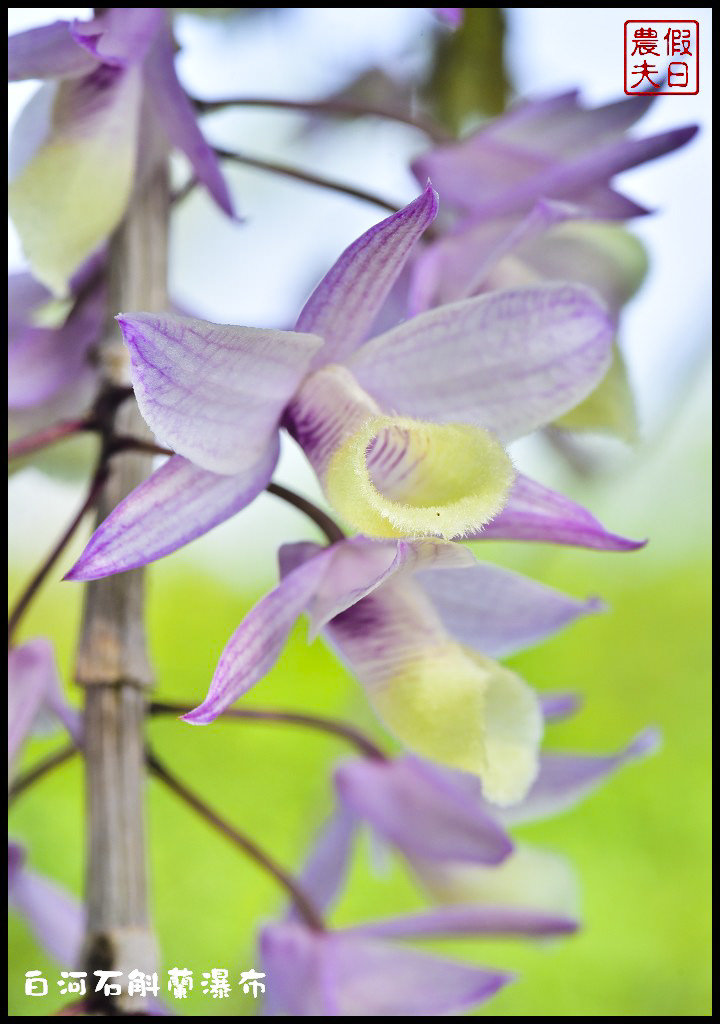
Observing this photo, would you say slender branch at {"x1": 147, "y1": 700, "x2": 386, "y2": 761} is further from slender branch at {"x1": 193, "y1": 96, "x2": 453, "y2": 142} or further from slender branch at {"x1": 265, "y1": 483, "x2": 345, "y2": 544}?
slender branch at {"x1": 193, "y1": 96, "x2": 453, "y2": 142}

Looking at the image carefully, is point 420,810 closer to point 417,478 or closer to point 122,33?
point 417,478

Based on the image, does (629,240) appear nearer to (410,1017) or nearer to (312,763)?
(410,1017)

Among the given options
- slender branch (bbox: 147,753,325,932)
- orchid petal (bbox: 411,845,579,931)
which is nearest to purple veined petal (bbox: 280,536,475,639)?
slender branch (bbox: 147,753,325,932)

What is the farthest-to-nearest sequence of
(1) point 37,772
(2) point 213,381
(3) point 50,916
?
(3) point 50,916 < (1) point 37,772 < (2) point 213,381

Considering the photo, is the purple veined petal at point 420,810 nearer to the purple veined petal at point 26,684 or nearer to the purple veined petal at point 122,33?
the purple veined petal at point 26,684

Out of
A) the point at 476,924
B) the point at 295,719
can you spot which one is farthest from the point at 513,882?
the point at 295,719

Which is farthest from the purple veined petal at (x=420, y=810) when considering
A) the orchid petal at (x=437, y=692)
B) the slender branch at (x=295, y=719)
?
the orchid petal at (x=437, y=692)
